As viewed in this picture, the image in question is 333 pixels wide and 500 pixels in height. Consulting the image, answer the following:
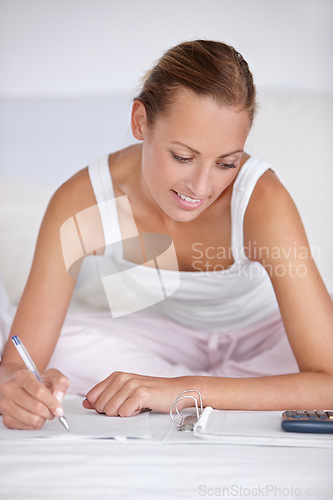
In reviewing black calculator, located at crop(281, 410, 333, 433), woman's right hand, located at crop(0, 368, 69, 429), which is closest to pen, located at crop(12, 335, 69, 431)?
woman's right hand, located at crop(0, 368, 69, 429)

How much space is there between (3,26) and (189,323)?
2.04 ft

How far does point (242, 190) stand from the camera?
3.23 feet

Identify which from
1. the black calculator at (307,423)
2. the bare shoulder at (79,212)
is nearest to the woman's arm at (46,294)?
the bare shoulder at (79,212)

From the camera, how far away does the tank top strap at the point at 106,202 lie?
100cm

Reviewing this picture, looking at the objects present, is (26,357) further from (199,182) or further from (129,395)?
(199,182)

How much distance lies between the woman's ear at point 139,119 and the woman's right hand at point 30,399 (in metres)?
0.38

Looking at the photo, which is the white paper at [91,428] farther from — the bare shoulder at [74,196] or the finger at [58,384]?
the bare shoulder at [74,196]

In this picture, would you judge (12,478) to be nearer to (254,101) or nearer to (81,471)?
(81,471)

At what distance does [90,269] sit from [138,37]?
39 cm

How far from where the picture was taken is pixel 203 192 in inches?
32.9

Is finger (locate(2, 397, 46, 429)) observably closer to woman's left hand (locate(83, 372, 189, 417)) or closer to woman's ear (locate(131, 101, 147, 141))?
woman's left hand (locate(83, 372, 189, 417))

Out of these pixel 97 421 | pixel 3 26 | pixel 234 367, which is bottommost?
pixel 234 367

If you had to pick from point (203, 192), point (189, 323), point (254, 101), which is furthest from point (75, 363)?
point (254, 101)

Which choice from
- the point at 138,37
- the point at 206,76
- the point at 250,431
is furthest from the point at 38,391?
the point at 138,37
